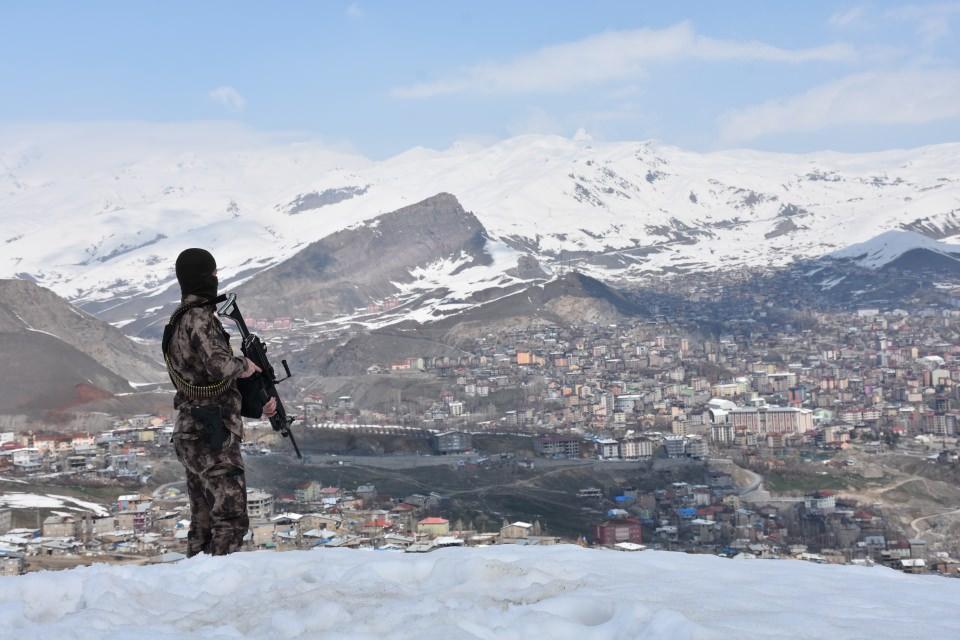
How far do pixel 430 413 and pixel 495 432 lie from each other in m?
10.8

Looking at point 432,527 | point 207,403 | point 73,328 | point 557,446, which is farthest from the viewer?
point 73,328

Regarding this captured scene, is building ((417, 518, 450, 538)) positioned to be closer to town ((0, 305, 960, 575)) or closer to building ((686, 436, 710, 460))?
town ((0, 305, 960, 575))

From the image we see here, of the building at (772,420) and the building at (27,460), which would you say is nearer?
the building at (27,460)

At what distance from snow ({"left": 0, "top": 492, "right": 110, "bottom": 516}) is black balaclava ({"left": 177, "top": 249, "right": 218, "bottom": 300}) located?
2320 centimetres

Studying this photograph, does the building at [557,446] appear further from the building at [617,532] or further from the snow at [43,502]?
the snow at [43,502]

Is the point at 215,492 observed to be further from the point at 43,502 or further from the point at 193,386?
the point at 43,502

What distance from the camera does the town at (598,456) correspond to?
24.2 m

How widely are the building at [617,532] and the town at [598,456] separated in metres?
0.07

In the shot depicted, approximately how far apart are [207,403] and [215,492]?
1.60 feet

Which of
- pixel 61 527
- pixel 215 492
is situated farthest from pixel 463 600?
pixel 61 527

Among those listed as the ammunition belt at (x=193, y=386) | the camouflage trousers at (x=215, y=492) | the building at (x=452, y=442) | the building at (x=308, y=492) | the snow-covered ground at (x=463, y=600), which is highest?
the ammunition belt at (x=193, y=386)

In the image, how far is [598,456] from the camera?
44.7 metres

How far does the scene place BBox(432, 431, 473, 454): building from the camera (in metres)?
47.8

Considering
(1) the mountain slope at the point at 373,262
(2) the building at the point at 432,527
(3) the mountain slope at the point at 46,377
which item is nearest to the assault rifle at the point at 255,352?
(2) the building at the point at 432,527
